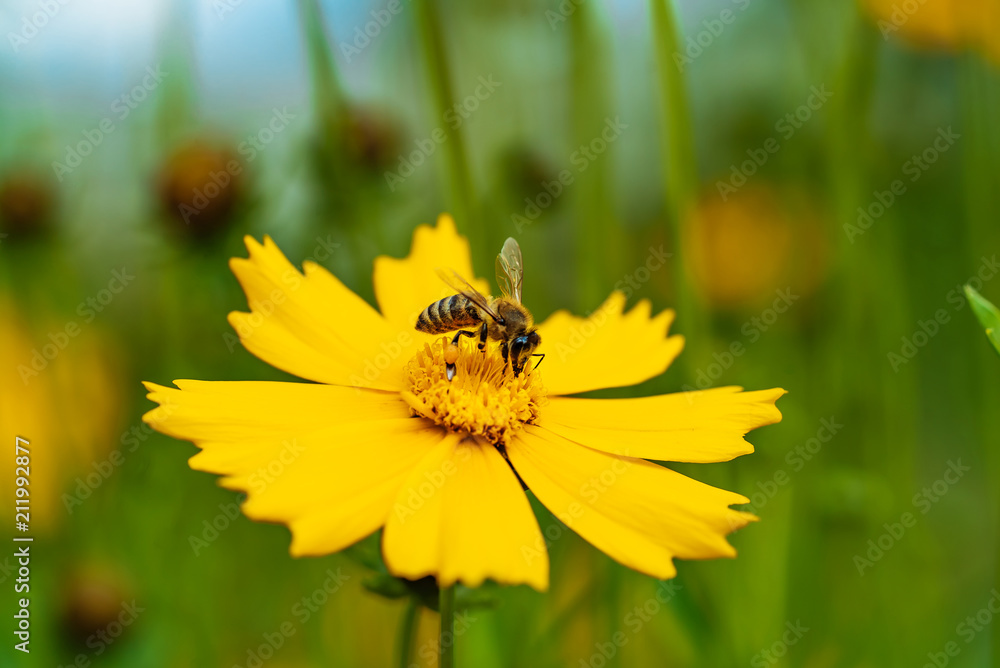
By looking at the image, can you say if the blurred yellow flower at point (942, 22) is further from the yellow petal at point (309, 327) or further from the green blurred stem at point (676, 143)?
the yellow petal at point (309, 327)

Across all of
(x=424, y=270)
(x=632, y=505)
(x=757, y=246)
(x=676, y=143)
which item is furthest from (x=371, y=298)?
(x=757, y=246)

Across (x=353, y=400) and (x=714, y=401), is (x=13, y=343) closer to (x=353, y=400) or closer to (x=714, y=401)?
(x=353, y=400)

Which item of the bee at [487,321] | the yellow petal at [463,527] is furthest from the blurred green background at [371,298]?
the yellow petal at [463,527]

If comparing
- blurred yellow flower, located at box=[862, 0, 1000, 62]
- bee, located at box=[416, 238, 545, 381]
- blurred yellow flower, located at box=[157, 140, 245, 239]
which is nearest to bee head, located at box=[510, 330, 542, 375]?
bee, located at box=[416, 238, 545, 381]

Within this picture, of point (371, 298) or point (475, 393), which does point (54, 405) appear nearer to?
point (371, 298)

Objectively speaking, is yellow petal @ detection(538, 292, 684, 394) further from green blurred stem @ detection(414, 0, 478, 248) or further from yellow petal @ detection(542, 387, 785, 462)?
green blurred stem @ detection(414, 0, 478, 248)

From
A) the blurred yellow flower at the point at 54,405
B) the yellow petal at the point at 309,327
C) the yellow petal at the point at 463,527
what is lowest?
the blurred yellow flower at the point at 54,405

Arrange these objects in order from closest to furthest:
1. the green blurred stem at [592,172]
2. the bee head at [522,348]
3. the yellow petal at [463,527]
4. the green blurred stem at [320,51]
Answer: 1. the yellow petal at [463,527]
2. the bee head at [522,348]
3. the green blurred stem at [320,51]
4. the green blurred stem at [592,172]
